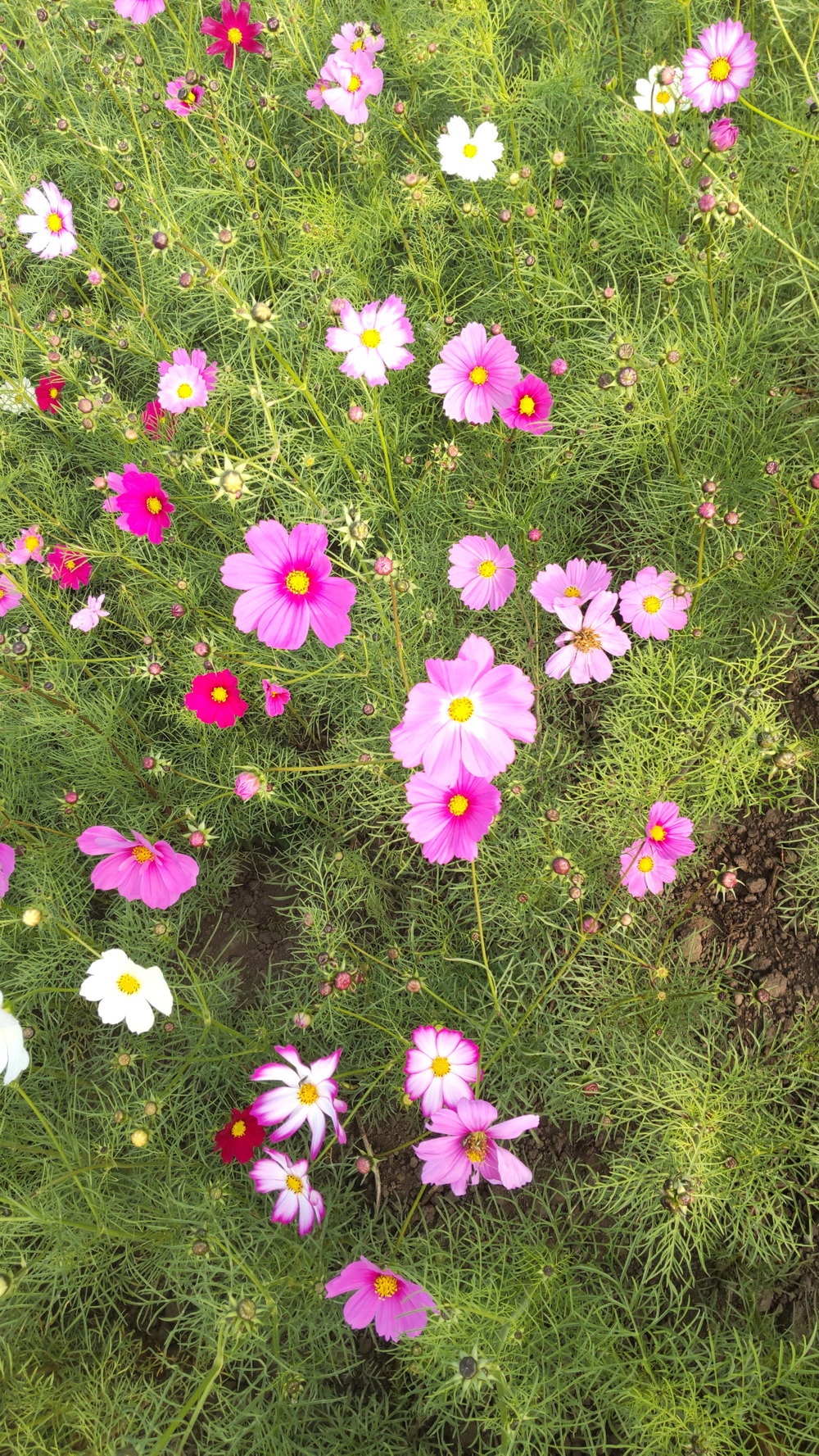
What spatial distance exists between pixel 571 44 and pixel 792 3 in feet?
1.62

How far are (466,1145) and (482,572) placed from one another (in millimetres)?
967

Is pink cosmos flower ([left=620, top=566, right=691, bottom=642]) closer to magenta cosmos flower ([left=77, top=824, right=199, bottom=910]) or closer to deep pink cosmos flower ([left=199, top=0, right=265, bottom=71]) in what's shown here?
magenta cosmos flower ([left=77, top=824, right=199, bottom=910])

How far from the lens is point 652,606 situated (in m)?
1.46

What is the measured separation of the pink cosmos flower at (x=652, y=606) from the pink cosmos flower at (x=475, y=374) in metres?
0.42

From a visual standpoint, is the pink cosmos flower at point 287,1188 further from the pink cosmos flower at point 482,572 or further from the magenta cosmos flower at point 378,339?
the magenta cosmos flower at point 378,339

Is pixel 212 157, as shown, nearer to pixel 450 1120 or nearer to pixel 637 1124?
pixel 450 1120

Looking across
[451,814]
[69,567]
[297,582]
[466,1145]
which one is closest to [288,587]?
[297,582]

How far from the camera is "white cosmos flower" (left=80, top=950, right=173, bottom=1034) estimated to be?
1.23 m

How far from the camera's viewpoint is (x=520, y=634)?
1744mm

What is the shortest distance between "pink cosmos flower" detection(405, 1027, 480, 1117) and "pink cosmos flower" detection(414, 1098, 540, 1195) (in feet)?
0.08

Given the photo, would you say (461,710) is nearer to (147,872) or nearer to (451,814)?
(451,814)

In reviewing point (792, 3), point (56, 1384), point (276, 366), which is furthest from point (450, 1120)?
point (792, 3)

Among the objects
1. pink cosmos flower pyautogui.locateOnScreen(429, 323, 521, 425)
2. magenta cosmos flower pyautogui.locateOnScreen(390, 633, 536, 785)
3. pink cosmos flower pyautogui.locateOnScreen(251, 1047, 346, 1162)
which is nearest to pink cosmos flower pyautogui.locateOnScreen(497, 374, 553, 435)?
pink cosmos flower pyautogui.locateOnScreen(429, 323, 521, 425)

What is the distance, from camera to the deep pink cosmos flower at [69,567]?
167 cm
